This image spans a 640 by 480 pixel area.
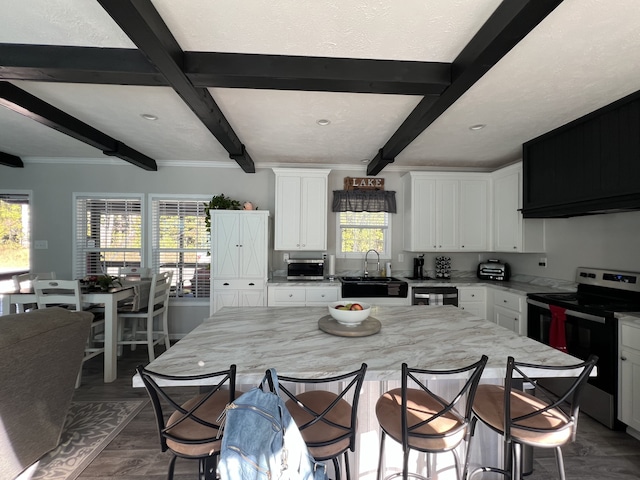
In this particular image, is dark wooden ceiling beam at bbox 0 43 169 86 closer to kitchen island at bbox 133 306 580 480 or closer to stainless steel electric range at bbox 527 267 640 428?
kitchen island at bbox 133 306 580 480

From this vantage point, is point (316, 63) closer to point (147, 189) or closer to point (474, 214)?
point (474, 214)

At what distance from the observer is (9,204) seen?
4.14m

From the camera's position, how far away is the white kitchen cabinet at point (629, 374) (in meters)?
2.05

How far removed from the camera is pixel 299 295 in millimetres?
3666

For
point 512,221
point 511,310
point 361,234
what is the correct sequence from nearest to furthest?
1. point 511,310
2. point 512,221
3. point 361,234

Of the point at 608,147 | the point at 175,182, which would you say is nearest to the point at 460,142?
the point at 608,147

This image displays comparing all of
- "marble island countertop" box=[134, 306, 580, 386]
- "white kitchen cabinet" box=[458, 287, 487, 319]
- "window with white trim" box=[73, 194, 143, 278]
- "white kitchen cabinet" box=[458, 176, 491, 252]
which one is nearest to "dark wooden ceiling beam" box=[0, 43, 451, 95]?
"marble island countertop" box=[134, 306, 580, 386]

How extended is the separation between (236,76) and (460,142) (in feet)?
8.36

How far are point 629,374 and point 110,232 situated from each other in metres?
5.77

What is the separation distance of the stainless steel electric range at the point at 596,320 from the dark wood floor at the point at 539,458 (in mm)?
164

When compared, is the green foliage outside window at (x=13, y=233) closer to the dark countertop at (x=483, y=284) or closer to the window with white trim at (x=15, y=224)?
the window with white trim at (x=15, y=224)

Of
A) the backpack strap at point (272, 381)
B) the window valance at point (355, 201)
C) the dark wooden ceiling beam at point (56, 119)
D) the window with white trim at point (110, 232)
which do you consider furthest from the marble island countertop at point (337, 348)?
the window with white trim at point (110, 232)

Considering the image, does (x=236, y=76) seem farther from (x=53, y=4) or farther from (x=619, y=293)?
(x=619, y=293)

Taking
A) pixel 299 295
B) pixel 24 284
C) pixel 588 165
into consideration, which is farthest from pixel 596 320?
pixel 24 284
